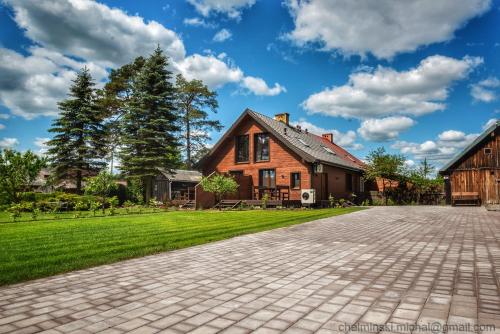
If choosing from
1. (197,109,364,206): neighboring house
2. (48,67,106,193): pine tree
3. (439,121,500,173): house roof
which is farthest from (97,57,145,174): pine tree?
(439,121,500,173): house roof

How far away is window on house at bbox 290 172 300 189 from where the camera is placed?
75.3 feet

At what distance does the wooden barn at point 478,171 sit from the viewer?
22859 millimetres

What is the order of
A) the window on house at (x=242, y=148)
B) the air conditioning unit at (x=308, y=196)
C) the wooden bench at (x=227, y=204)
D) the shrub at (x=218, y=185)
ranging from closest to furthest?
the air conditioning unit at (x=308, y=196) < the shrub at (x=218, y=185) < the wooden bench at (x=227, y=204) < the window on house at (x=242, y=148)

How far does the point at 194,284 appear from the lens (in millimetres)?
4320

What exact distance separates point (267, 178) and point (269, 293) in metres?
20.6

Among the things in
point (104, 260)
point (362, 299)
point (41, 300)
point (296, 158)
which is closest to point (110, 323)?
point (41, 300)

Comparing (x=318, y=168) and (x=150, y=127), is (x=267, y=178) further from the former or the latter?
(x=150, y=127)

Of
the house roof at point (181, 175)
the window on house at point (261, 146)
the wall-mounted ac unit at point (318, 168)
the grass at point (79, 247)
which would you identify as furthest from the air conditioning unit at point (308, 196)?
the house roof at point (181, 175)

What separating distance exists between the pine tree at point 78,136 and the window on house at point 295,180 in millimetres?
20909

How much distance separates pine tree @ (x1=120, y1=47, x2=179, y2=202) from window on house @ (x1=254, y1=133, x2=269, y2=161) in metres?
9.63

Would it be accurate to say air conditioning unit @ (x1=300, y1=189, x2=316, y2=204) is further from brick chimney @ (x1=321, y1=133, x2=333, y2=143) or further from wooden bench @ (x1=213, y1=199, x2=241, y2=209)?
brick chimney @ (x1=321, y1=133, x2=333, y2=143)

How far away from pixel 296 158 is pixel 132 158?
14649 mm

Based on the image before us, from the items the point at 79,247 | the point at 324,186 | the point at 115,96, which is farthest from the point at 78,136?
the point at 79,247

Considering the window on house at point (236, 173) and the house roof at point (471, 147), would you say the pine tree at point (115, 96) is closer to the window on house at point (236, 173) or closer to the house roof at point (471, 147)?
the window on house at point (236, 173)
